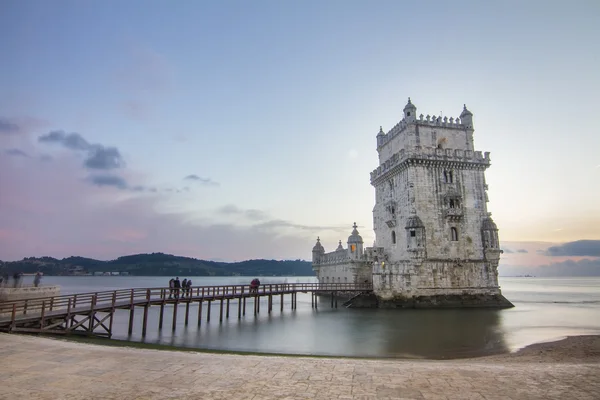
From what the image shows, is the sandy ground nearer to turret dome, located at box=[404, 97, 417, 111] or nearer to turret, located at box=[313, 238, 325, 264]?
turret dome, located at box=[404, 97, 417, 111]

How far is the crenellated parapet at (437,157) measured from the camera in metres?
38.7

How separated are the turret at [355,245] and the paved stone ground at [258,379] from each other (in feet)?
118

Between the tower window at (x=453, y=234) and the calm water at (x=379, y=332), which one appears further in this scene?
the tower window at (x=453, y=234)

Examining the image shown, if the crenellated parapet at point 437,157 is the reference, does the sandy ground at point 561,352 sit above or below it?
below

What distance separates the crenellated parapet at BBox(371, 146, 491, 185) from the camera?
38.7 metres

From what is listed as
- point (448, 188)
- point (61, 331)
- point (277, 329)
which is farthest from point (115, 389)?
point (448, 188)

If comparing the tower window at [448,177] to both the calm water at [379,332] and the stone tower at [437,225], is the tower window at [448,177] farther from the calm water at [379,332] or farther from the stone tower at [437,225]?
the calm water at [379,332]

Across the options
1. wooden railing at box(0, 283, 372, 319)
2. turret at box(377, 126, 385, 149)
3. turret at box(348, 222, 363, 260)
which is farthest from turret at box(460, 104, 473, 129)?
wooden railing at box(0, 283, 372, 319)

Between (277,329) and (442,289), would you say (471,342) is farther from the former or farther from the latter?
(442,289)

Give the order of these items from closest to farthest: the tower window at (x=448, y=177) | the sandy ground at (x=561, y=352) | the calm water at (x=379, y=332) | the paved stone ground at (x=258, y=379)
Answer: the paved stone ground at (x=258, y=379), the sandy ground at (x=561, y=352), the calm water at (x=379, y=332), the tower window at (x=448, y=177)

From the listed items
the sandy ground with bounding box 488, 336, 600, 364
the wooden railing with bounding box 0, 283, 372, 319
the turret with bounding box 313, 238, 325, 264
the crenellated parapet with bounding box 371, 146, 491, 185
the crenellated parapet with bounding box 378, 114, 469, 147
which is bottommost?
the sandy ground with bounding box 488, 336, 600, 364

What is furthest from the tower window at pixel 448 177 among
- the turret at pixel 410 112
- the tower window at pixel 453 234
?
the turret at pixel 410 112

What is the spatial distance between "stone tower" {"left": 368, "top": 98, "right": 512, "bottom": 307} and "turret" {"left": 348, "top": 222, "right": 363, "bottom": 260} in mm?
5013

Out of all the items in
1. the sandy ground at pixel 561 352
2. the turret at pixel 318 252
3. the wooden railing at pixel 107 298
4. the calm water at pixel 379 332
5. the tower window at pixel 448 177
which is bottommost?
the calm water at pixel 379 332
